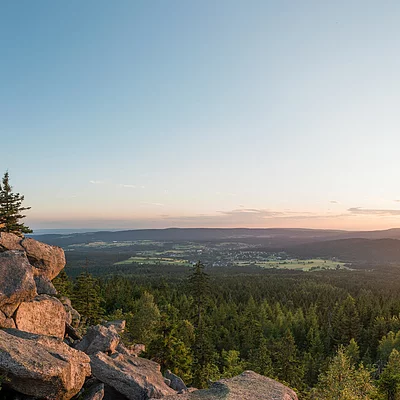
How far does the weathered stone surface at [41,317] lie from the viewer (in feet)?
76.9

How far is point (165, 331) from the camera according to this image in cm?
4041

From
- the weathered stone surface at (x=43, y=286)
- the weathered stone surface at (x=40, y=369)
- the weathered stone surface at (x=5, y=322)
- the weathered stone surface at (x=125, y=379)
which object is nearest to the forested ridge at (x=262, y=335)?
the weathered stone surface at (x=125, y=379)

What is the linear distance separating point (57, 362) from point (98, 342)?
935 centimetres

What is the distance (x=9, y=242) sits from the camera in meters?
28.7

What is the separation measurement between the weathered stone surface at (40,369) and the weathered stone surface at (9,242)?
12557 millimetres

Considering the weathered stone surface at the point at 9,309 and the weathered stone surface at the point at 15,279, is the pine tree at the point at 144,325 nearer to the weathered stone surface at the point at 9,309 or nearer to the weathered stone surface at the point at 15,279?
the weathered stone surface at the point at 15,279

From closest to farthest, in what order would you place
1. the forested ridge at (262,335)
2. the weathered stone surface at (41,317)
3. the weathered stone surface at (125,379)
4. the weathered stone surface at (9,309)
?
the weathered stone surface at (125,379)
the weathered stone surface at (9,309)
the weathered stone surface at (41,317)
the forested ridge at (262,335)

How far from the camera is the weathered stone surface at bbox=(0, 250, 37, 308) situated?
22.2 m

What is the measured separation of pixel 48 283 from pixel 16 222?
13.3m

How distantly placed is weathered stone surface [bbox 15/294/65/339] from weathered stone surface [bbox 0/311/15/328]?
686mm

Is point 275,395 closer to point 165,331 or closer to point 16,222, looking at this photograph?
point 165,331

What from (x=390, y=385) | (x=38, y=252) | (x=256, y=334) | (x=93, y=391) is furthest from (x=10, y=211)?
(x=256, y=334)

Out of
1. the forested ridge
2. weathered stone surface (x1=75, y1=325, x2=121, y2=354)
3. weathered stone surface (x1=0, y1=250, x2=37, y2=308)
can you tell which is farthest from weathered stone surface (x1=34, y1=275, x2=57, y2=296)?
the forested ridge

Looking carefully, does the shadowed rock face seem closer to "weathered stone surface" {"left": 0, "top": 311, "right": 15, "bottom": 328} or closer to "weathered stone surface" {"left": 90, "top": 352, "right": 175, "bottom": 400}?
"weathered stone surface" {"left": 0, "top": 311, "right": 15, "bottom": 328}
